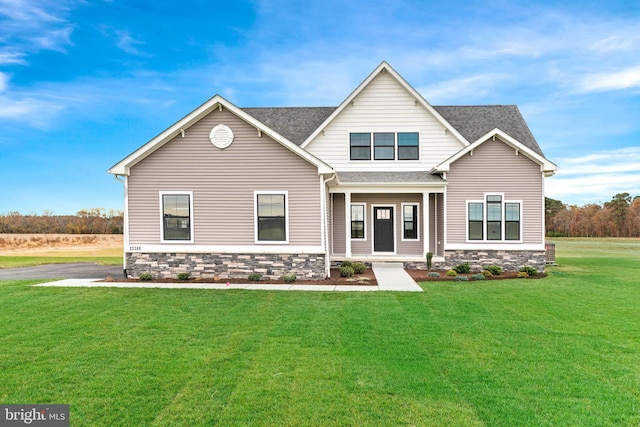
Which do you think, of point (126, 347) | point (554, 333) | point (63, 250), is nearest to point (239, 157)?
point (126, 347)

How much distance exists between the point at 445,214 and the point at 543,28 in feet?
29.7

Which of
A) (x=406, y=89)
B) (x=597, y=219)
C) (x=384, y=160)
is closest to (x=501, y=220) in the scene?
(x=384, y=160)

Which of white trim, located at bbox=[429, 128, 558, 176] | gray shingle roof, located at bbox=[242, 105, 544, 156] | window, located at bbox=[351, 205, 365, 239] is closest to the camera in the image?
white trim, located at bbox=[429, 128, 558, 176]

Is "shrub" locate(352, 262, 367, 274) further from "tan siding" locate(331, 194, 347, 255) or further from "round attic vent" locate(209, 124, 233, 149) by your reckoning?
"round attic vent" locate(209, 124, 233, 149)

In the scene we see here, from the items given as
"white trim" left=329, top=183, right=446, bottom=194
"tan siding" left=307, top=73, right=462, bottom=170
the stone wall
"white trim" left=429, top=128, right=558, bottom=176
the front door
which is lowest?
the stone wall

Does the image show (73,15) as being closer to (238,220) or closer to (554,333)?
(238,220)

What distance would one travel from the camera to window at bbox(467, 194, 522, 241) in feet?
48.9

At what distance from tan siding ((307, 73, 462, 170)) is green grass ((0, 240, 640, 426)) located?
8221 millimetres

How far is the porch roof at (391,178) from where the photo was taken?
14.8m

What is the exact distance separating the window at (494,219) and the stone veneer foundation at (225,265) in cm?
660

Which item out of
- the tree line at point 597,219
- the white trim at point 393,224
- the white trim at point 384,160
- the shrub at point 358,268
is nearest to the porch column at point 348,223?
the shrub at point 358,268

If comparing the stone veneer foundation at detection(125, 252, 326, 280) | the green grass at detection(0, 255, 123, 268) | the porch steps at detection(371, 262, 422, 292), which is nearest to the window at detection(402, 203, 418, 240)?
the porch steps at detection(371, 262, 422, 292)

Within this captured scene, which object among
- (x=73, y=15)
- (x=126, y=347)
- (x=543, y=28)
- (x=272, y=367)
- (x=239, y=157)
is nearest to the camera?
(x=272, y=367)

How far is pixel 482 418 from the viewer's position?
3.71 m
